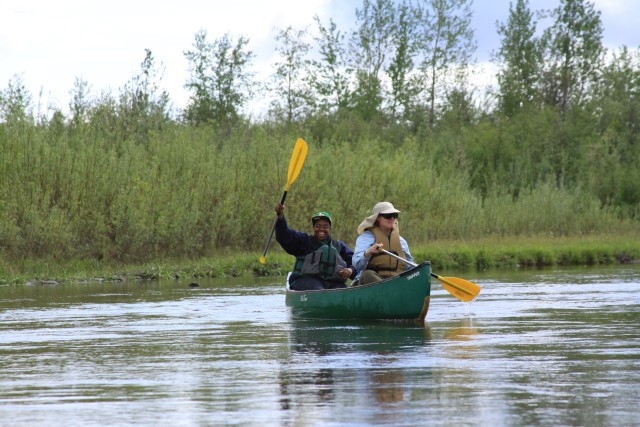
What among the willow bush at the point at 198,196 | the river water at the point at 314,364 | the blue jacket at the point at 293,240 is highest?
the willow bush at the point at 198,196

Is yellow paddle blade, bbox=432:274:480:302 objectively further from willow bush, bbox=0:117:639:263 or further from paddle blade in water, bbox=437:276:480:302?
willow bush, bbox=0:117:639:263

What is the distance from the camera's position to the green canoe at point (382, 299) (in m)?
12.9

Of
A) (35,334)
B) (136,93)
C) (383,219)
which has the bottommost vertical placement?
(35,334)

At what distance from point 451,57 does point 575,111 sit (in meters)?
6.88

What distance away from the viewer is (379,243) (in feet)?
45.0

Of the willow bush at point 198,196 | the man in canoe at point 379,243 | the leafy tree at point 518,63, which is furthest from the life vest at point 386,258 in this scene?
the leafy tree at point 518,63

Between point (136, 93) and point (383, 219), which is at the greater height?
point (136, 93)

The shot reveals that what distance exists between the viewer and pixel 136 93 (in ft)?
100

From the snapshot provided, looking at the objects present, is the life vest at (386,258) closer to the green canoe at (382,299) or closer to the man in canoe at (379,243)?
the man in canoe at (379,243)

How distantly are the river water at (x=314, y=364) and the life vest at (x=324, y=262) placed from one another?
637mm

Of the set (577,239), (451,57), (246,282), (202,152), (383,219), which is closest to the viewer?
(383,219)

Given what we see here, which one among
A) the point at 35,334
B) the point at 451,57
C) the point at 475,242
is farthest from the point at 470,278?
the point at 451,57

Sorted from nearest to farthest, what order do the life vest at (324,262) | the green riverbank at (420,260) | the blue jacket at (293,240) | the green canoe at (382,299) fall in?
the green canoe at (382,299) → the life vest at (324,262) → the blue jacket at (293,240) → the green riverbank at (420,260)

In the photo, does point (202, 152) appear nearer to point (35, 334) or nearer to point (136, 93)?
point (136, 93)
